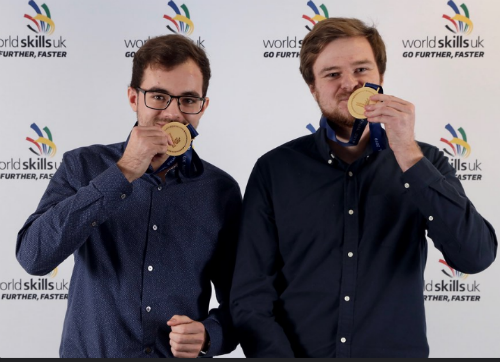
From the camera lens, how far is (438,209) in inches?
77.9

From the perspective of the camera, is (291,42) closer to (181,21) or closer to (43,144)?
(181,21)

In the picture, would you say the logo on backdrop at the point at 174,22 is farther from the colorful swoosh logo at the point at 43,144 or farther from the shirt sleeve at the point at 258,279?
the shirt sleeve at the point at 258,279

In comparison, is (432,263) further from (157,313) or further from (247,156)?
(157,313)

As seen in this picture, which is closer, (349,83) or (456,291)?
(349,83)

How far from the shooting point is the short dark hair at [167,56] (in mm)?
2266

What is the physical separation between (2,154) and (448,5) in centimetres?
302

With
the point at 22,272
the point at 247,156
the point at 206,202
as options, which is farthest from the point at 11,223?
the point at 206,202

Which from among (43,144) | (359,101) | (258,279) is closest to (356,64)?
(359,101)

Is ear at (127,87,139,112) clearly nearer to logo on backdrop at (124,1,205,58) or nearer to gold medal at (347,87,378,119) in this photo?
gold medal at (347,87,378,119)

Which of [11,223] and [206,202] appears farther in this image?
[11,223]

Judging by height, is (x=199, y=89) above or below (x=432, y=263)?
above

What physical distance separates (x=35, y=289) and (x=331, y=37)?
2.84 meters

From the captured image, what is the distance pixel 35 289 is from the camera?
4234 millimetres

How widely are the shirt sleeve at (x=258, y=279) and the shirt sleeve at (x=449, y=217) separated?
49 centimetres
